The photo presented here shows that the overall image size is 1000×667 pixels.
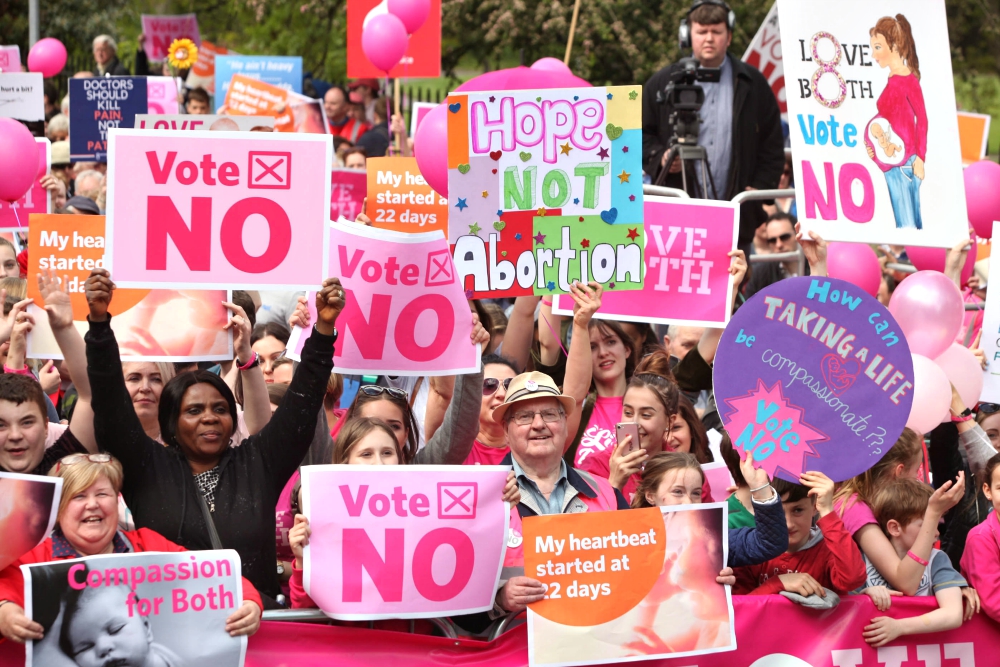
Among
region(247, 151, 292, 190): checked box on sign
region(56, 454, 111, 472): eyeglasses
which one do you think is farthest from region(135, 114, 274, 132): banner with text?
region(56, 454, 111, 472): eyeglasses

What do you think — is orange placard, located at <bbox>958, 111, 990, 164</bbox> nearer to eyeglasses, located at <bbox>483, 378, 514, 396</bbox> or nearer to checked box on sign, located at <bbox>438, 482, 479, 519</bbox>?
eyeglasses, located at <bbox>483, 378, 514, 396</bbox>

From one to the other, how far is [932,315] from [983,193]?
1.52 metres

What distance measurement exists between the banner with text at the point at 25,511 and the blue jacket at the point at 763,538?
2.16 m

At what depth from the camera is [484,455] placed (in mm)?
5234

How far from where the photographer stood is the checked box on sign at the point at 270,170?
4.74m

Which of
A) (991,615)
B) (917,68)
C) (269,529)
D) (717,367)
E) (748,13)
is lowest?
(991,615)

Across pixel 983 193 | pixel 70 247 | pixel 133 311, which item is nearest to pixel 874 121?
pixel 983 193

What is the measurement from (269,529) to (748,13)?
58.3ft

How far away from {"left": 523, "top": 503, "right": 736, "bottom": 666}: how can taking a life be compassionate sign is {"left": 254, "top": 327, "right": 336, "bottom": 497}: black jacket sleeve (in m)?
0.84

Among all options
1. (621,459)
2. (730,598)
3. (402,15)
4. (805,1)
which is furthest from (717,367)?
(402,15)

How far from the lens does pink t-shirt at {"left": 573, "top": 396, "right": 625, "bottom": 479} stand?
5.24 m

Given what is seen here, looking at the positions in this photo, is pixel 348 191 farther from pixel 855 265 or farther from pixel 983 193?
pixel 983 193

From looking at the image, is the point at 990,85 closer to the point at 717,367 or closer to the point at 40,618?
the point at 717,367

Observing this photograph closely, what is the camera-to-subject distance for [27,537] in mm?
3727
